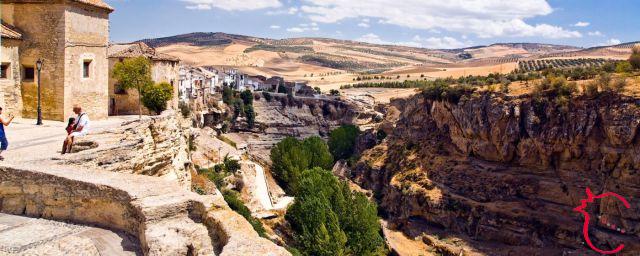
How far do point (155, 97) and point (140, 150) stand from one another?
8.85 m

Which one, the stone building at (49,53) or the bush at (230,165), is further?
the bush at (230,165)

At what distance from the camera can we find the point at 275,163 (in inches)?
1644

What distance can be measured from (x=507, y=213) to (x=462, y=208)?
286cm

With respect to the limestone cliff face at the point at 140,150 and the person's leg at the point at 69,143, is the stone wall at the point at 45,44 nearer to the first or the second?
the limestone cliff face at the point at 140,150

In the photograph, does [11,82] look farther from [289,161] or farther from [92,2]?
[289,161]

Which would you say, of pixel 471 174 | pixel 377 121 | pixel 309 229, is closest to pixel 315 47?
pixel 377 121

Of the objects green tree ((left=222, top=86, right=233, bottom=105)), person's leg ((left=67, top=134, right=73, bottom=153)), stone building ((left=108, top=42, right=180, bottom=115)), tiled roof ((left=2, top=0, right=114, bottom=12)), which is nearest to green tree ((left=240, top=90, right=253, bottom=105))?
green tree ((left=222, top=86, right=233, bottom=105))

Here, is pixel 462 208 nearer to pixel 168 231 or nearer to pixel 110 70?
pixel 110 70

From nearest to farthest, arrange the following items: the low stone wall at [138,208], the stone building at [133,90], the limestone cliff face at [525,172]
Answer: the low stone wall at [138,208]
the stone building at [133,90]
the limestone cliff face at [525,172]

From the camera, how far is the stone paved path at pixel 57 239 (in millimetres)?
6562

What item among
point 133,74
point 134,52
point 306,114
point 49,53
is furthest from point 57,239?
point 306,114

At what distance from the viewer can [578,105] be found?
3120 cm

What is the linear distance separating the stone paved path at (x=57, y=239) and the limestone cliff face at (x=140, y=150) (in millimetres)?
2215

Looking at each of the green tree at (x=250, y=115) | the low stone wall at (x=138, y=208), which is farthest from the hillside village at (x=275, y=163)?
the green tree at (x=250, y=115)
